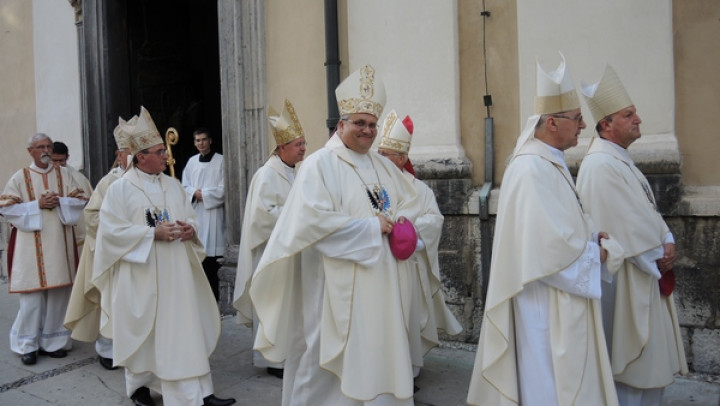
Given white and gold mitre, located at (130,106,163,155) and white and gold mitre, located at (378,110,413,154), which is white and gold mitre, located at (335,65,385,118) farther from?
white and gold mitre, located at (130,106,163,155)

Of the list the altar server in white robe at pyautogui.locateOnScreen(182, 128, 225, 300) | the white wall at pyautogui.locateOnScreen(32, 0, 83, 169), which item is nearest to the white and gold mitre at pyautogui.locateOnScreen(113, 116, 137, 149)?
the altar server in white robe at pyautogui.locateOnScreen(182, 128, 225, 300)

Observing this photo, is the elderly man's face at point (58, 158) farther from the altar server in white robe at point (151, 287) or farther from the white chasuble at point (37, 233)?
the altar server in white robe at point (151, 287)

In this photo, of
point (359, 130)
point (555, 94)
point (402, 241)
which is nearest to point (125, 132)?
point (359, 130)

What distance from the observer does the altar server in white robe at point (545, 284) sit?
2961 mm

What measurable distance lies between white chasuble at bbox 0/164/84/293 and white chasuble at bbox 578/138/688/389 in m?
5.01

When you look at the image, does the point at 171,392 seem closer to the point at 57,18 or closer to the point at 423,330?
the point at 423,330

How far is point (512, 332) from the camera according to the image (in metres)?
3.21

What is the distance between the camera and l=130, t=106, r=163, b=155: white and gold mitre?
173 inches

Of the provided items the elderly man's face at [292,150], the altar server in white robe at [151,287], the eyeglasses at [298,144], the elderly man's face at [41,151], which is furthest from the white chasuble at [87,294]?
the eyeglasses at [298,144]

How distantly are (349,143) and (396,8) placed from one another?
2.70 metres

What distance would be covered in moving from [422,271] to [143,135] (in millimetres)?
2231

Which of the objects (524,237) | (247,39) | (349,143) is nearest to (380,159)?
(349,143)

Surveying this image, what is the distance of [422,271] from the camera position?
4480 mm

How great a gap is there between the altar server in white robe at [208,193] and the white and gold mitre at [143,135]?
10.1ft
